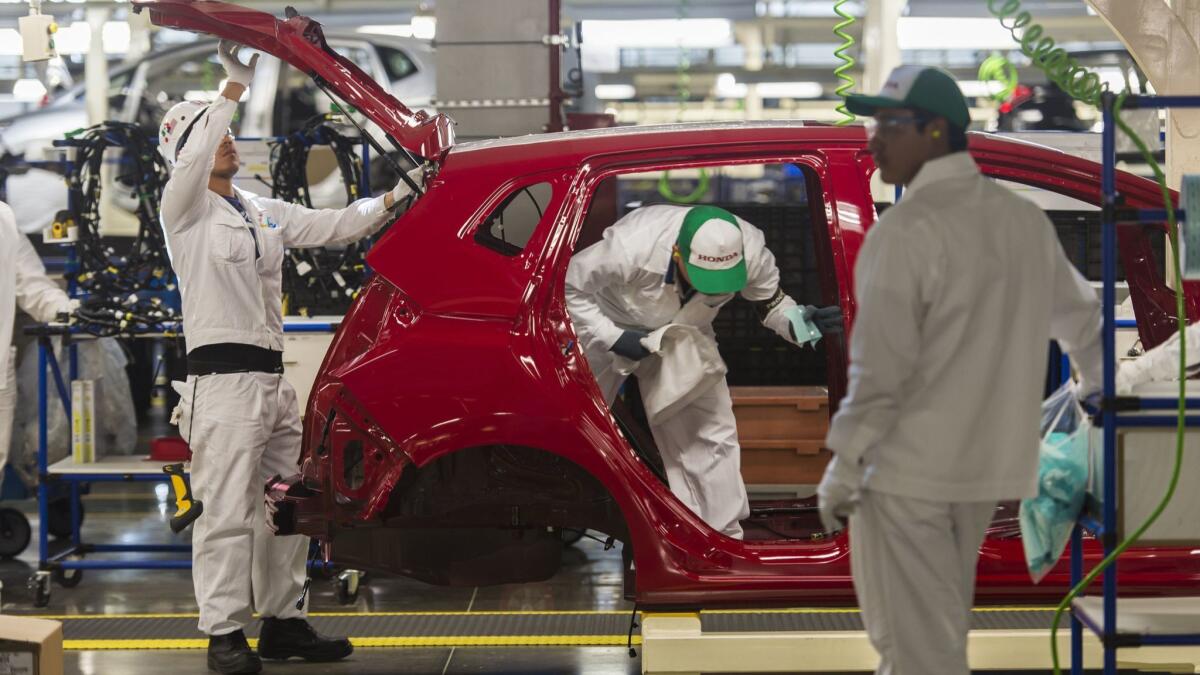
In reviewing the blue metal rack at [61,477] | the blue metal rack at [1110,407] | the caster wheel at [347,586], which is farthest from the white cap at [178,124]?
the blue metal rack at [1110,407]

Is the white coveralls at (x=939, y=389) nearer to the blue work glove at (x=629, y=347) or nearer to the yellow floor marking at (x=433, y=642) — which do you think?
the blue work glove at (x=629, y=347)

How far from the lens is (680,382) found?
4.29m

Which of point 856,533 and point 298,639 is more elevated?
point 856,533

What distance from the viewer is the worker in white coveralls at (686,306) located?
162 inches

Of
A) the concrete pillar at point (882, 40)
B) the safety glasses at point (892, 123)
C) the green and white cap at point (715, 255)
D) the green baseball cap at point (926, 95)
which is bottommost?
the green and white cap at point (715, 255)

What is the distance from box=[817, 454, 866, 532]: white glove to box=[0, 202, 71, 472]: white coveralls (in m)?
4.10

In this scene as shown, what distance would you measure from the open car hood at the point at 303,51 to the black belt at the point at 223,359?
94cm

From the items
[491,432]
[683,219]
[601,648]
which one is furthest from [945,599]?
[601,648]

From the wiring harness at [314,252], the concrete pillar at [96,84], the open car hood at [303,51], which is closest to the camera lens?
the open car hood at [303,51]

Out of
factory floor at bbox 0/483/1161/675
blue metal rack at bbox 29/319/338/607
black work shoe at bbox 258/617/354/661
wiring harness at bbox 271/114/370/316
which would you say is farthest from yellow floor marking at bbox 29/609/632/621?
wiring harness at bbox 271/114/370/316

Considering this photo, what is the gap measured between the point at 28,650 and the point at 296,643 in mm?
1239

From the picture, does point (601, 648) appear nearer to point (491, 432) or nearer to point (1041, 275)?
point (491, 432)

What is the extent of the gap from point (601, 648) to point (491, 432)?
1342 millimetres

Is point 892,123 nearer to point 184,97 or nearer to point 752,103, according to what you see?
point 184,97
